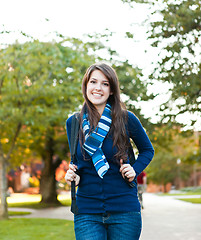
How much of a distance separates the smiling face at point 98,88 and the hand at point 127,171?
1.45 ft

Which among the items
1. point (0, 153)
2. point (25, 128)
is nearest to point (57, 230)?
point (0, 153)

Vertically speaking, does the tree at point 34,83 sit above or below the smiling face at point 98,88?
above

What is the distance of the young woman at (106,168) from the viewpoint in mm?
2543

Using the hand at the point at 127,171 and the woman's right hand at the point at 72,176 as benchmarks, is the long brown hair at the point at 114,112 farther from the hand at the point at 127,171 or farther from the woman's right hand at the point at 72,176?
the woman's right hand at the point at 72,176

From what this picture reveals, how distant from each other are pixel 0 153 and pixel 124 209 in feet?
37.5

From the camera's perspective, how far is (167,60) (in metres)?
12.1

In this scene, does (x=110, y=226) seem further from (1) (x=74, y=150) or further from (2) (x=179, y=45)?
(2) (x=179, y=45)

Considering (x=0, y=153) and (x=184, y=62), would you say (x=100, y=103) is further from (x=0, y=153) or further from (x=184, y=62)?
(x=0, y=153)

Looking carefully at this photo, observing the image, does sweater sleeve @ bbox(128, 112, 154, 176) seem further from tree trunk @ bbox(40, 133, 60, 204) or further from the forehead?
tree trunk @ bbox(40, 133, 60, 204)

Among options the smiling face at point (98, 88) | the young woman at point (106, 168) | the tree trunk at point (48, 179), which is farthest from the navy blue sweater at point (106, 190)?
the tree trunk at point (48, 179)

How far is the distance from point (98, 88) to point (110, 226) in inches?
33.1

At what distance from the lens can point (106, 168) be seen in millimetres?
2523

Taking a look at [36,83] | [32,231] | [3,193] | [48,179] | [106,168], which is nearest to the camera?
[106,168]

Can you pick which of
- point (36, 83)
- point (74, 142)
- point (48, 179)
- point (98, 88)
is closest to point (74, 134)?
point (74, 142)
